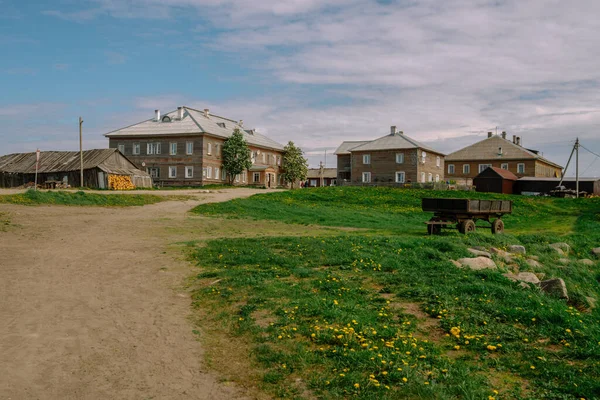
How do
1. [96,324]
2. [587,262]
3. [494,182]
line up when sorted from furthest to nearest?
[494,182] → [587,262] → [96,324]

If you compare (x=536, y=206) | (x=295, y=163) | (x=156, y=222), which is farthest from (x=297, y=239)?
(x=295, y=163)

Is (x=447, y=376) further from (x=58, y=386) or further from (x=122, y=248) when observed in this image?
(x=122, y=248)

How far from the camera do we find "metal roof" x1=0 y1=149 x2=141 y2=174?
51438mm

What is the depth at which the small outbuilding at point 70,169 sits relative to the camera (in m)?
50.4

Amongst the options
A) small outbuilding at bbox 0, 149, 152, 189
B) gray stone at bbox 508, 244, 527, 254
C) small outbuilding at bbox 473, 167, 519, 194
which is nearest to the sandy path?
gray stone at bbox 508, 244, 527, 254

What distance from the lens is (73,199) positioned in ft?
98.8

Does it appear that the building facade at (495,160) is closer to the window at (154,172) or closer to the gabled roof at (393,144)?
the gabled roof at (393,144)

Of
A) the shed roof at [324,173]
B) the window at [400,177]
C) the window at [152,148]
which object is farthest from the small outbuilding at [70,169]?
the shed roof at [324,173]

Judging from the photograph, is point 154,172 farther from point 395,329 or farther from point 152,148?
point 395,329

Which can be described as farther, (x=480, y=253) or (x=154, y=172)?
(x=154, y=172)

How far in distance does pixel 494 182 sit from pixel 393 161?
43.1 feet

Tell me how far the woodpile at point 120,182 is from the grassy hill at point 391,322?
38256mm

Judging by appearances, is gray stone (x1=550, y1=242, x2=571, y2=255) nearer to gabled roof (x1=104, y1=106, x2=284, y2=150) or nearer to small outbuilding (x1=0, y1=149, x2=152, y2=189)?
small outbuilding (x1=0, y1=149, x2=152, y2=189)

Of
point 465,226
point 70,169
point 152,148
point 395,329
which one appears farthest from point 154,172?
point 395,329
